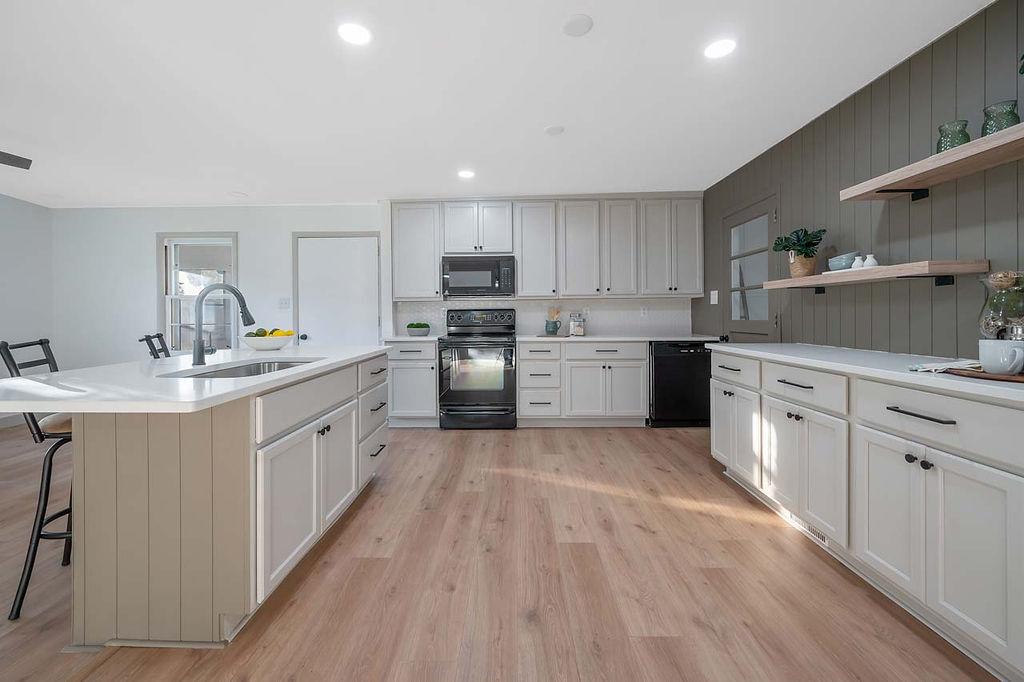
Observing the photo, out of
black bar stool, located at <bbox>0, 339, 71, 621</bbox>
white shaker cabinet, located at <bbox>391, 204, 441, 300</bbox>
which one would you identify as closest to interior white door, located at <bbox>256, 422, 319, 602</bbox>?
black bar stool, located at <bbox>0, 339, 71, 621</bbox>

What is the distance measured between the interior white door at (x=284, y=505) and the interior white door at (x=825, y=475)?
2.22 meters

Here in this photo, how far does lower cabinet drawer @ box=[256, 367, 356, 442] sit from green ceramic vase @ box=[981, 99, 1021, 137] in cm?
279

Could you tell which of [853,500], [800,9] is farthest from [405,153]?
[853,500]

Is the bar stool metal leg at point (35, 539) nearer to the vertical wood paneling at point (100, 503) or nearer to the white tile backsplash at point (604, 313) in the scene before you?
the vertical wood paneling at point (100, 503)

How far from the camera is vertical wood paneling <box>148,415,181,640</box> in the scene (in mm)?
1400

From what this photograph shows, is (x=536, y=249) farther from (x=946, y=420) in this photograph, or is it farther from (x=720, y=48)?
(x=946, y=420)

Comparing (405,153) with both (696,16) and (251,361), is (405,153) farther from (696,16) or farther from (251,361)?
(696,16)

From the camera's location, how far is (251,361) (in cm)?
220

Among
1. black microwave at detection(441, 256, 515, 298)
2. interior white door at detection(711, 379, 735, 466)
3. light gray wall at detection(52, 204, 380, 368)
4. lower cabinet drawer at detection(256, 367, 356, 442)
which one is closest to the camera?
lower cabinet drawer at detection(256, 367, 356, 442)

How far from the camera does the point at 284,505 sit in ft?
5.34

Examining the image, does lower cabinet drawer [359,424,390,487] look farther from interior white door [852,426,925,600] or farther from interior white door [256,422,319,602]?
interior white door [852,426,925,600]

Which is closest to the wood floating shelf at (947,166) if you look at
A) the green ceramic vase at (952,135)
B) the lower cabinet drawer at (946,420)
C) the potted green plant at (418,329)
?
the green ceramic vase at (952,135)

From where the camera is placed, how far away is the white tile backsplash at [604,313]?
15.5 ft

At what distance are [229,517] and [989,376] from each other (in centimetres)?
243
